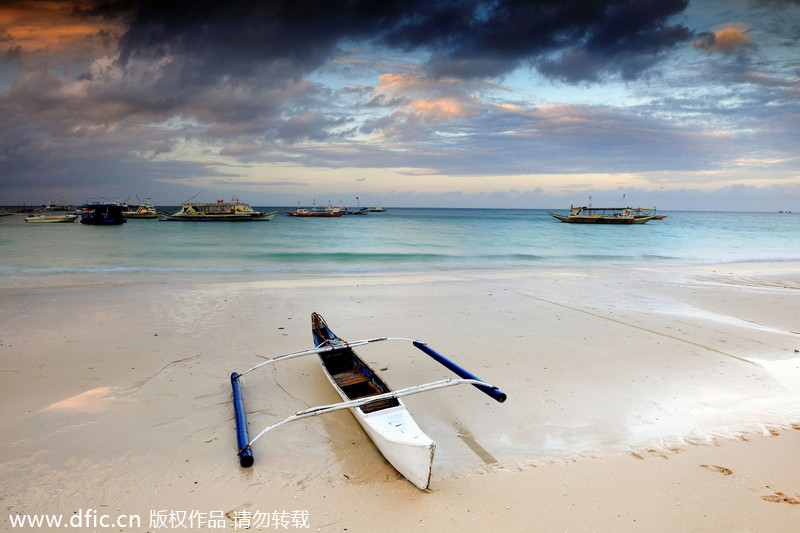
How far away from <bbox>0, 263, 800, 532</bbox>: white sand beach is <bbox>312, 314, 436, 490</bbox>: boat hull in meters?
0.20

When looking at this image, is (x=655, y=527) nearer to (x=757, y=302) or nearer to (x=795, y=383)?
(x=795, y=383)

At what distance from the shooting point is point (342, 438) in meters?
4.97

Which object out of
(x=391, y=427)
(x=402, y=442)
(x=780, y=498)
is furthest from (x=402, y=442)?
(x=780, y=498)

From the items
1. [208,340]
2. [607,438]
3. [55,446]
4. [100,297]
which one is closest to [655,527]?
[607,438]

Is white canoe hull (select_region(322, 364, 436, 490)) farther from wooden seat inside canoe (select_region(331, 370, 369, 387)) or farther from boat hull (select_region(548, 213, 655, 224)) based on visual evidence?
boat hull (select_region(548, 213, 655, 224))

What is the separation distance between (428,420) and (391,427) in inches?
45.7

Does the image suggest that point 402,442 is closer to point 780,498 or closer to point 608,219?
point 780,498

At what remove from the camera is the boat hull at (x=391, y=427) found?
3.91 metres

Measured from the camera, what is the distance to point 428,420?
5.41 m

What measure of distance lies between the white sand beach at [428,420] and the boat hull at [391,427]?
204 mm

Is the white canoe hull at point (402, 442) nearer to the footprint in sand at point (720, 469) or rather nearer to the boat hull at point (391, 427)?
the boat hull at point (391, 427)

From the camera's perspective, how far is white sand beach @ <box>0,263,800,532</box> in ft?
12.5

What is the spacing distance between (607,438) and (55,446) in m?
6.34

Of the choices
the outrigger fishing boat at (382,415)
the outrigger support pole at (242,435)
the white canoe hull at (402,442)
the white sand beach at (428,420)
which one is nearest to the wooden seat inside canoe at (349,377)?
the outrigger fishing boat at (382,415)
